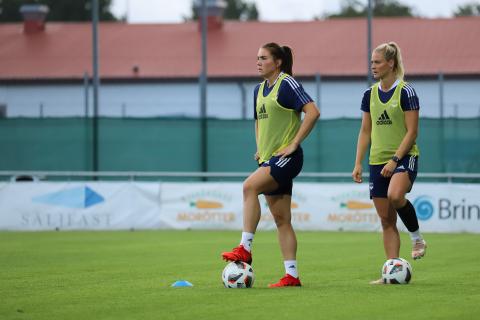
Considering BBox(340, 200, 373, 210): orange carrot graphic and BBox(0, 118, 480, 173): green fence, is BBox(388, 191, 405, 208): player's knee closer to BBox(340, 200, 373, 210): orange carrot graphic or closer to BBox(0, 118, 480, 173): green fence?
BBox(340, 200, 373, 210): orange carrot graphic

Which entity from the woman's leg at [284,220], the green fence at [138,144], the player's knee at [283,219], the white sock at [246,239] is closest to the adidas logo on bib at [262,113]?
the woman's leg at [284,220]

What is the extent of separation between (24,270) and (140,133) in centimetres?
1315

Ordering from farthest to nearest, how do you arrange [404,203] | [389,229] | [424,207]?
[424,207] → [389,229] → [404,203]

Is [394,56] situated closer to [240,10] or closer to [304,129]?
[304,129]

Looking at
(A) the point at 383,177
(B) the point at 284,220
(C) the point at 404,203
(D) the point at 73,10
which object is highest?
(D) the point at 73,10

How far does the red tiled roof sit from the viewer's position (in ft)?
146

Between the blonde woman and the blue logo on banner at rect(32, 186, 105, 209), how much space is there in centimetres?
1324

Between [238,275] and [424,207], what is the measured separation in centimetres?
1241

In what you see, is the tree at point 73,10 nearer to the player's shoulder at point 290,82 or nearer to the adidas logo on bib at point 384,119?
the adidas logo on bib at point 384,119

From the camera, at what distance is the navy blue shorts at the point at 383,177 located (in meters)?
10.8

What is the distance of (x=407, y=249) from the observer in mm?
16734

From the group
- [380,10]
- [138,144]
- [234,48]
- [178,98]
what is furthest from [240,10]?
[138,144]

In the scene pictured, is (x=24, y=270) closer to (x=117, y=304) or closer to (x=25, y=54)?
(x=117, y=304)

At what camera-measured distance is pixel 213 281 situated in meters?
11.5
